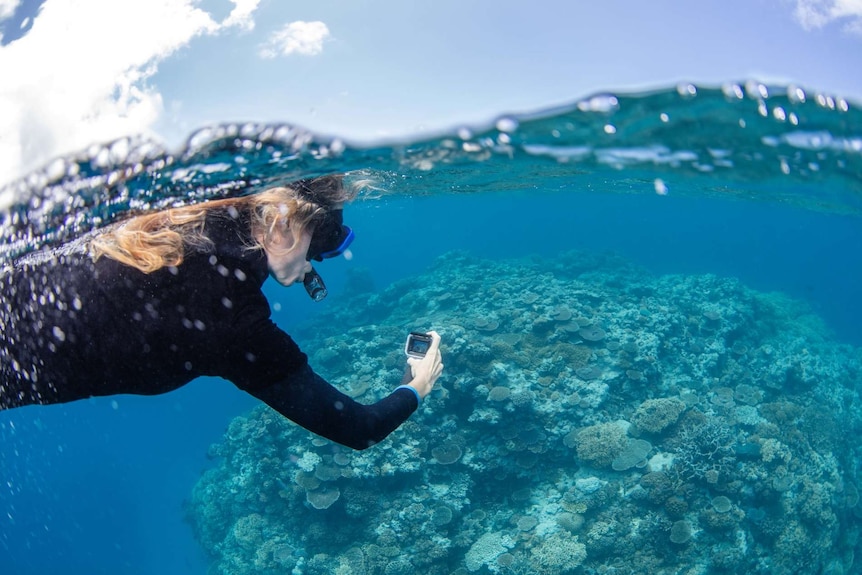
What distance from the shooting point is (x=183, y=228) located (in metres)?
2.35

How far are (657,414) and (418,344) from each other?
9108mm

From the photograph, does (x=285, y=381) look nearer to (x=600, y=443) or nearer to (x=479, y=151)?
(x=479, y=151)

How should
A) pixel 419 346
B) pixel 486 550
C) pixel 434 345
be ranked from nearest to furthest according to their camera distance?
pixel 434 345 < pixel 419 346 < pixel 486 550

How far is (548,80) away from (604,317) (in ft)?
36.2

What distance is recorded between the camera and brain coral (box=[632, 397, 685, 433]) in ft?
34.3

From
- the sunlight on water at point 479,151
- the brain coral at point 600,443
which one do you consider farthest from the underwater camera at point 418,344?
the brain coral at point 600,443

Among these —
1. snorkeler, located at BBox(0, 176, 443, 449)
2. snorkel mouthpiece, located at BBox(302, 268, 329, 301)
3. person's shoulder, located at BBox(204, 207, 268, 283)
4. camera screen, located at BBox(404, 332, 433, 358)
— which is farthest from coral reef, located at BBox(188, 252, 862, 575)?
person's shoulder, located at BBox(204, 207, 268, 283)

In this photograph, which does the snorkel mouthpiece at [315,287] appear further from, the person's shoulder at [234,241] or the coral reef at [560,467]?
the coral reef at [560,467]

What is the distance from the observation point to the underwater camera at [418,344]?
142 inches

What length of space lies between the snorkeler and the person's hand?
592 mm

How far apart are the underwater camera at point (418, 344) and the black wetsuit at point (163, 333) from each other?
3.74 ft

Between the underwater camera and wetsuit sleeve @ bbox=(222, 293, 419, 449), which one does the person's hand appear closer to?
the underwater camera

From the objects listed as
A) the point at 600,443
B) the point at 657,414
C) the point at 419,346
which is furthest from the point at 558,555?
the point at 419,346

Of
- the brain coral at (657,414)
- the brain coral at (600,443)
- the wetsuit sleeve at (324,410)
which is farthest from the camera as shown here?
the brain coral at (657,414)
